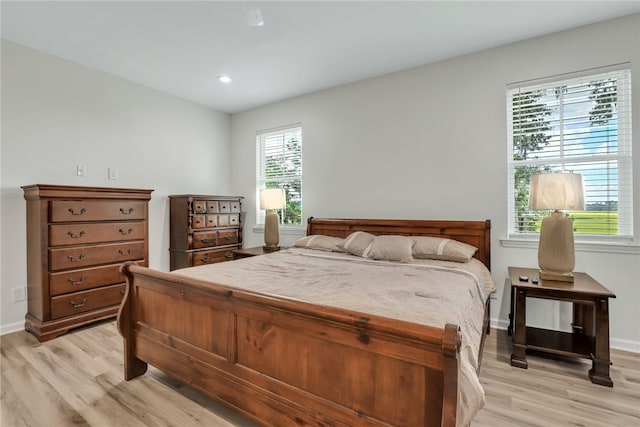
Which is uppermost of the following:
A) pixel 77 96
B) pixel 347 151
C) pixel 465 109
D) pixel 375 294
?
pixel 77 96

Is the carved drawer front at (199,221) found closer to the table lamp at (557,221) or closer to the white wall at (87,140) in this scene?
the white wall at (87,140)

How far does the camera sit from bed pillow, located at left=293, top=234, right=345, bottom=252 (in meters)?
3.20

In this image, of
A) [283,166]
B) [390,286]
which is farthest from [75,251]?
[390,286]

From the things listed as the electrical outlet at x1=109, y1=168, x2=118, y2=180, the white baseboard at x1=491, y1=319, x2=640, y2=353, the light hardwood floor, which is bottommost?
the light hardwood floor

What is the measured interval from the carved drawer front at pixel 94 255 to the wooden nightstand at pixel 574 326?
349cm

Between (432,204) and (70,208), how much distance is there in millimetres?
3399

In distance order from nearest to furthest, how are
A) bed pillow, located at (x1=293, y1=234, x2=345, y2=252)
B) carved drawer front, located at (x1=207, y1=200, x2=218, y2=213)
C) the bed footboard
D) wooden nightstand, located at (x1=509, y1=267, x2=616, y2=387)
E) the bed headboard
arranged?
1. the bed footboard
2. wooden nightstand, located at (x1=509, y1=267, x2=616, y2=387)
3. the bed headboard
4. bed pillow, located at (x1=293, y1=234, x2=345, y2=252)
5. carved drawer front, located at (x1=207, y1=200, x2=218, y2=213)

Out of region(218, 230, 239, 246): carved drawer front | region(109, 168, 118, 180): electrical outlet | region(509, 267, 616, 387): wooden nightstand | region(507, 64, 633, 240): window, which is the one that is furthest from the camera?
region(218, 230, 239, 246): carved drawer front

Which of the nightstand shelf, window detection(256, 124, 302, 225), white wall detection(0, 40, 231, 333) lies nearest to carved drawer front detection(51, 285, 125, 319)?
white wall detection(0, 40, 231, 333)

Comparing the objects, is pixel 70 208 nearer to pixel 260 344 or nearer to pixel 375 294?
pixel 260 344

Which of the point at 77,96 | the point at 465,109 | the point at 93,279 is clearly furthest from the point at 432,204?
the point at 77,96

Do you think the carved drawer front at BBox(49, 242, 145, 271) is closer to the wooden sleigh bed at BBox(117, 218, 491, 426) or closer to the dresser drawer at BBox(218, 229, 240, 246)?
the dresser drawer at BBox(218, 229, 240, 246)

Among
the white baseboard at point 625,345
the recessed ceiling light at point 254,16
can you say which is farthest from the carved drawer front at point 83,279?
the white baseboard at point 625,345

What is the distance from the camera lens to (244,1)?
2240 millimetres
